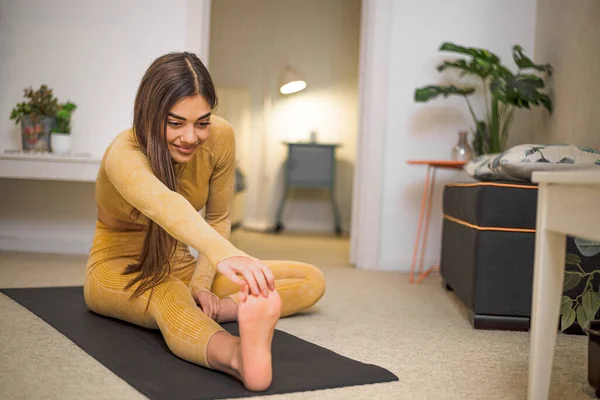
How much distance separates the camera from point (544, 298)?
4.73ft

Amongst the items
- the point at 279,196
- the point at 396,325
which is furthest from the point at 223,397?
the point at 279,196

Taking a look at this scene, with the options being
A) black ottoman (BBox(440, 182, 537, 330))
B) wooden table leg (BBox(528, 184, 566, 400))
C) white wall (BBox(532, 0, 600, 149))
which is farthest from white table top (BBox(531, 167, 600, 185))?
white wall (BBox(532, 0, 600, 149))

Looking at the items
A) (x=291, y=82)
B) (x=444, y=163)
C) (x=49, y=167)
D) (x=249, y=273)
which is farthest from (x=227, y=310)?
(x=291, y=82)

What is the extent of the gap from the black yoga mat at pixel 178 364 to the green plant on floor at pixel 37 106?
1.99 meters

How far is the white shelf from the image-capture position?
3.68 meters

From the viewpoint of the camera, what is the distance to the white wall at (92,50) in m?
4.25

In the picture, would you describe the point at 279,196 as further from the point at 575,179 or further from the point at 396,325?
the point at 575,179

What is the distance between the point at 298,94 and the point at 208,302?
5.75m

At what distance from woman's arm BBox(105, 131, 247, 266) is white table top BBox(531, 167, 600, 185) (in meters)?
0.63

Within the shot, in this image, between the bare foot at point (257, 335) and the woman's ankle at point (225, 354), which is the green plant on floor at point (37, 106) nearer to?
the woman's ankle at point (225, 354)

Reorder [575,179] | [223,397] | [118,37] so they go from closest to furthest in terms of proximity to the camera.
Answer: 1. [575,179]
2. [223,397]
3. [118,37]

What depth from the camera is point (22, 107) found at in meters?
4.01

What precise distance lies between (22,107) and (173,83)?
261 centimetres

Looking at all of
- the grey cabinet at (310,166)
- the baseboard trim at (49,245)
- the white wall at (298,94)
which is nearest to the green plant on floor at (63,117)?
the baseboard trim at (49,245)
